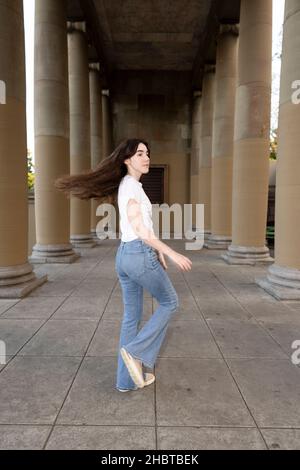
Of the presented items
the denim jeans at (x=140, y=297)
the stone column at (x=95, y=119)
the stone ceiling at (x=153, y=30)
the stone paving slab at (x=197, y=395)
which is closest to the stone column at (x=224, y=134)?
the stone ceiling at (x=153, y=30)

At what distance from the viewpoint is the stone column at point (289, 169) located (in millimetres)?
7730

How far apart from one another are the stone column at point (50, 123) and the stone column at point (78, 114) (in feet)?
12.8

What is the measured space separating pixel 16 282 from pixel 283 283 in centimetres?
552

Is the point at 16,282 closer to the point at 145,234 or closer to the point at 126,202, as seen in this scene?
the point at 126,202

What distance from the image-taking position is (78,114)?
54.6ft

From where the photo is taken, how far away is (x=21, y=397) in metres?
3.70

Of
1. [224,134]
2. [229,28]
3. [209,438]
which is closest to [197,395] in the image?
[209,438]

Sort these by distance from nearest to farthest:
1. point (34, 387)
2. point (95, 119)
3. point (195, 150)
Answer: point (34, 387), point (95, 119), point (195, 150)

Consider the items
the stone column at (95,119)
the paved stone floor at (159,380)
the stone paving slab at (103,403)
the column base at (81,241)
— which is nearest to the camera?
the paved stone floor at (159,380)

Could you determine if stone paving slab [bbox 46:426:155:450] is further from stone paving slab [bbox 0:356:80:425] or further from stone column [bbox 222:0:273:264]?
stone column [bbox 222:0:273:264]

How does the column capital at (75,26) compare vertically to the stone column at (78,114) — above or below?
above

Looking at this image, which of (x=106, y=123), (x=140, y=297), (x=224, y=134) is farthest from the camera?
(x=106, y=123)

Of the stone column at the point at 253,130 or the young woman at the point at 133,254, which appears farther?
the stone column at the point at 253,130

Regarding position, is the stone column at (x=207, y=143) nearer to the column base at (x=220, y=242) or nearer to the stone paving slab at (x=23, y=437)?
the column base at (x=220, y=242)
